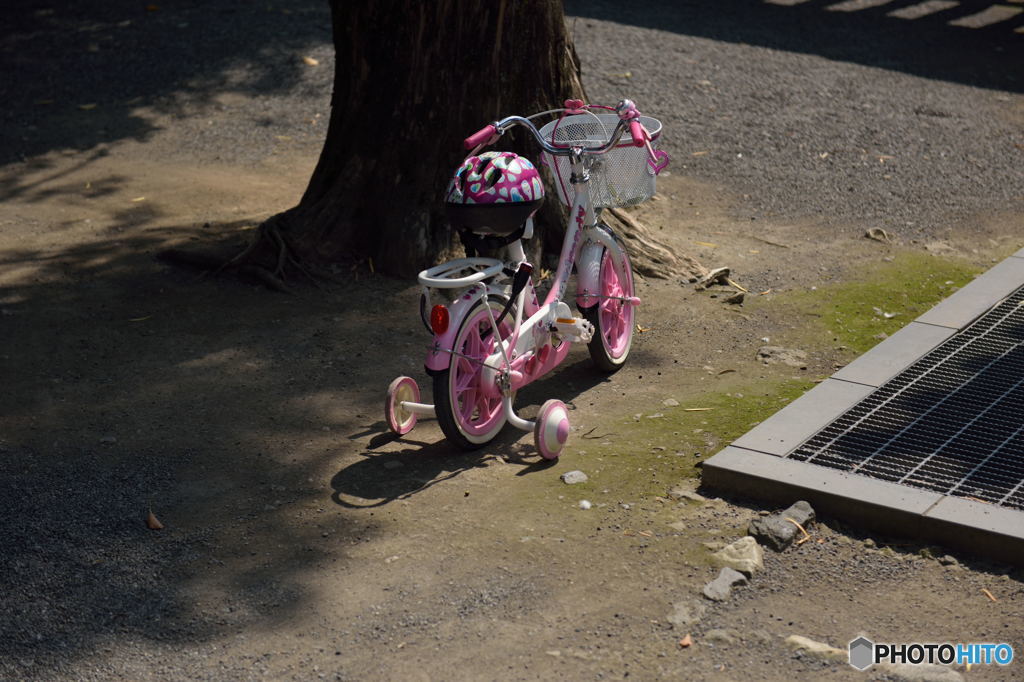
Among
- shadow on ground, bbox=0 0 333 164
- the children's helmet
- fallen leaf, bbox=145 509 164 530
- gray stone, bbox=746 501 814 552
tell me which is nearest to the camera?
gray stone, bbox=746 501 814 552

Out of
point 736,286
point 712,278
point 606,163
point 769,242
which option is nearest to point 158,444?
point 606,163

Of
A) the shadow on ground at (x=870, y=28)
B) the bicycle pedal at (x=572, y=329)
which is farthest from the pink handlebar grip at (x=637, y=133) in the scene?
the shadow on ground at (x=870, y=28)

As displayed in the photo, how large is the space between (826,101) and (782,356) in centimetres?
539

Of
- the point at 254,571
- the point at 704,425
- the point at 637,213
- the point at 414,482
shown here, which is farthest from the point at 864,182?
the point at 254,571

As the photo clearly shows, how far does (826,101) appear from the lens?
10.5 metres

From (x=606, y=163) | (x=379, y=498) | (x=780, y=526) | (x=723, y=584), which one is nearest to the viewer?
(x=723, y=584)

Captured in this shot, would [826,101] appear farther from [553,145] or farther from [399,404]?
[399,404]

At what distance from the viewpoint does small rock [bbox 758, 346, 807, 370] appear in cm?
572

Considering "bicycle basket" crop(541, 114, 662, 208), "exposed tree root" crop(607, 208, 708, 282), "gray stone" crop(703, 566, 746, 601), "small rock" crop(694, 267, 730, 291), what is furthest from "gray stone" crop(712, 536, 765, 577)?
"exposed tree root" crop(607, 208, 708, 282)

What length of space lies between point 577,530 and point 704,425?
1.09 meters

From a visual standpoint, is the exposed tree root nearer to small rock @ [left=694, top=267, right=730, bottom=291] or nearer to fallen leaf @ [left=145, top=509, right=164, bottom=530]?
small rock @ [left=694, top=267, right=730, bottom=291]

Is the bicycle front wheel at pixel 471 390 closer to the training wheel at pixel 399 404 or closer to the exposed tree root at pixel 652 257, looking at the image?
the training wheel at pixel 399 404

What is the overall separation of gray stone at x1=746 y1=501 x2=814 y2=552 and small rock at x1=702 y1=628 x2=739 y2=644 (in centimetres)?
54

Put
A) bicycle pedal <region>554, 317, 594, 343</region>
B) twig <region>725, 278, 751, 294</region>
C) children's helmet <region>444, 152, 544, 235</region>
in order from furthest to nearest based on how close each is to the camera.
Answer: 1. twig <region>725, 278, 751, 294</region>
2. bicycle pedal <region>554, 317, 594, 343</region>
3. children's helmet <region>444, 152, 544, 235</region>
